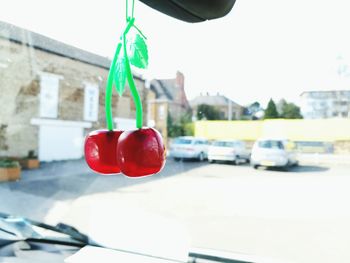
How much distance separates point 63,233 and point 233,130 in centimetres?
98

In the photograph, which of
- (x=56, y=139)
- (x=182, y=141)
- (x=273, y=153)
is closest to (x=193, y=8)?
(x=273, y=153)

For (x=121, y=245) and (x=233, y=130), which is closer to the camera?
(x=121, y=245)

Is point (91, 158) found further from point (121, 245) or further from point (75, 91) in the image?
point (75, 91)

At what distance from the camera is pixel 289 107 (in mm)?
1419

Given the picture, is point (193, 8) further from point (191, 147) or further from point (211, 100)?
point (191, 147)

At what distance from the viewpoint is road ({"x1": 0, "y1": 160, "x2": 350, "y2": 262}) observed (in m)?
1.36

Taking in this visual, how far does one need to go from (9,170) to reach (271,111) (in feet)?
5.39

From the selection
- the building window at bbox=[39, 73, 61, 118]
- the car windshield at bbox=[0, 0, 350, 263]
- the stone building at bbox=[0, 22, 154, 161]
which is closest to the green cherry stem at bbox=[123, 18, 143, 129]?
the car windshield at bbox=[0, 0, 350, 263]

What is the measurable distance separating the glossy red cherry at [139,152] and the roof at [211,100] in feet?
3.65

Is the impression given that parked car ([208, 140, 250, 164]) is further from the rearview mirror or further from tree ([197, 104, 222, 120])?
the rearview mirror

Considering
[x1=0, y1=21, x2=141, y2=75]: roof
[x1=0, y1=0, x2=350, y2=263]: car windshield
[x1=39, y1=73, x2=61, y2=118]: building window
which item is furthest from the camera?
[x1=39, y1=73, x2=61, y2=118]: building window

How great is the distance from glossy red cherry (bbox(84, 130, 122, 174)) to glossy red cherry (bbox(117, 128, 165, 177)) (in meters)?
0.07

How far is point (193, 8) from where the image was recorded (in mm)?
343

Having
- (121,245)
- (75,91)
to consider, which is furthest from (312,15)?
(75,91)
